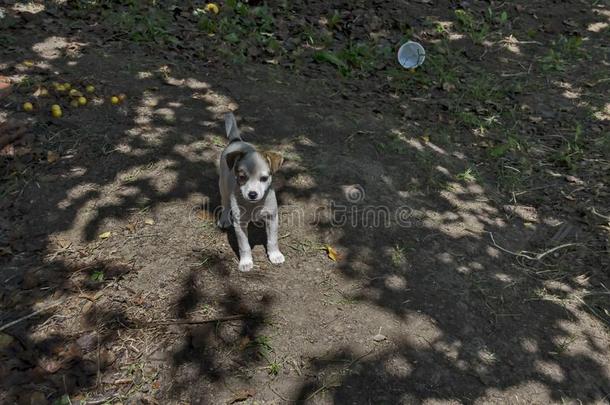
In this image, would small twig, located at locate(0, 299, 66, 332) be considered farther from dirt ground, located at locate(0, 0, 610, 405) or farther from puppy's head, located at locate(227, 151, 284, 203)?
puppy's head, located at locate(227, 151, 284, 203)

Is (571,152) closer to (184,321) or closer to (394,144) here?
A: (394,144)

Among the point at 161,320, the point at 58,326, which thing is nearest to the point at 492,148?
the point at 161,320

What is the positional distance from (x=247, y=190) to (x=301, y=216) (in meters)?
1.33

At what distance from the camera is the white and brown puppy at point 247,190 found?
344 centimetres

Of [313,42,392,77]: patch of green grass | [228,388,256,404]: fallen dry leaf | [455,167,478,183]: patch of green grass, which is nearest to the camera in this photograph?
[228,388,256,404]: fallen dry leaf

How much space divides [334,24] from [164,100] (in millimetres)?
3664

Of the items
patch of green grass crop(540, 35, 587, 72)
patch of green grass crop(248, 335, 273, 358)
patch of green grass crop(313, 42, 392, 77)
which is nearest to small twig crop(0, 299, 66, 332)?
patch of green grass crop(248, 335, 273, 358)

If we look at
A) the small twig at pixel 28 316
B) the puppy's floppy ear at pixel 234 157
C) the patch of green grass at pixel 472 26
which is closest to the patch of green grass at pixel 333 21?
the patch of green grass at pixel 472 26

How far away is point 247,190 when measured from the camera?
3.40 metres

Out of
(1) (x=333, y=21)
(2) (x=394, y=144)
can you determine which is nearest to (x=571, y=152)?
(2) (x=394, y=144)

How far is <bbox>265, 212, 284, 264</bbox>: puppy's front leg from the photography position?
3.93 meters

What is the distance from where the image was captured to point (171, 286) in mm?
3760

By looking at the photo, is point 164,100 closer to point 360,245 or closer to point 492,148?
point 360,245

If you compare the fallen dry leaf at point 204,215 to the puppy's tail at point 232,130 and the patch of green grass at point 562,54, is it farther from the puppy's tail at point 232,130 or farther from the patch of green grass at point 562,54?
the patch of green grass at point 562,54
